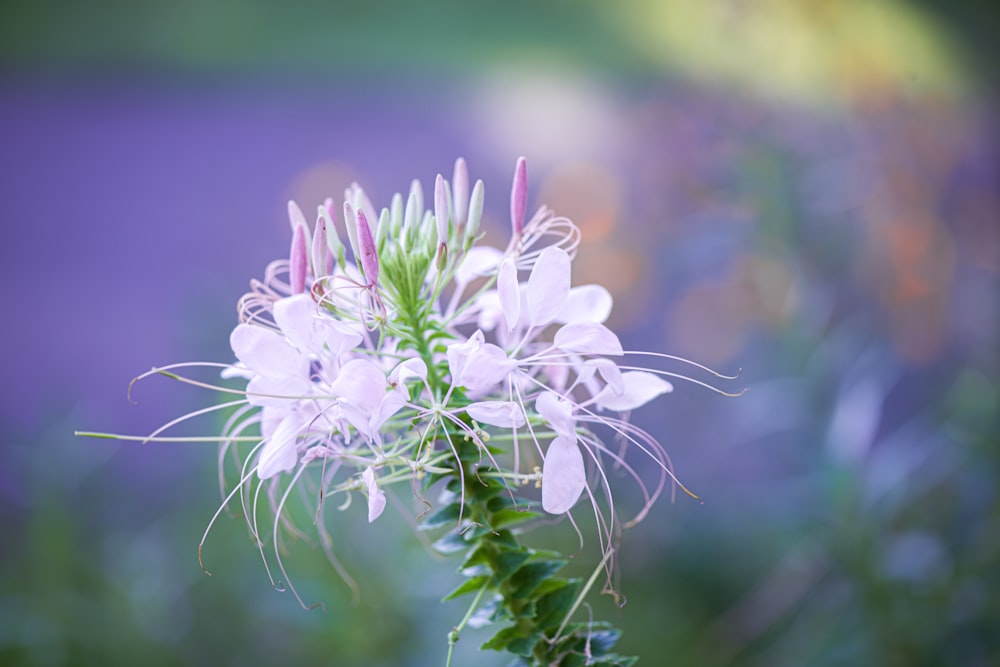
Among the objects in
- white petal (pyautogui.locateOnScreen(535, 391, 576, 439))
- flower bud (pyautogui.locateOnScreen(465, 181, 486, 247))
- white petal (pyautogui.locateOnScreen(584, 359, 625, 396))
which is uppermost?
flower bud (pyautogui.locateOnScreen(465, 181, 486, 247))

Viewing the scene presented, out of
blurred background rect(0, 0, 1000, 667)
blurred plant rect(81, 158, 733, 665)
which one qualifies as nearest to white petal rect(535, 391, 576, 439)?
blurred plant rect(81, 158, 733, 665)

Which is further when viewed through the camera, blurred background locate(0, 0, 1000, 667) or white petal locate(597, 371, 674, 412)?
blurred background locate(0, 0, 1000, 667)

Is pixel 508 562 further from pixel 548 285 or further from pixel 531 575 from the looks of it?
pixel 548 285

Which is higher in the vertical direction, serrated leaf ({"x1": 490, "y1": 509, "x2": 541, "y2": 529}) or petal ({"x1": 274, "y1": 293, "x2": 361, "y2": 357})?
petal ({"x1": 274, "y1": 293, "x2": 361, "y2": 357})

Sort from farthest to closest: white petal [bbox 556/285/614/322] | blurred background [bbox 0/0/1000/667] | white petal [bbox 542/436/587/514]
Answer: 1. blurred background [bbox 0/0/1000/667]
2. white petal [bbox 556/285/614/322]
3. white petal [bbox 542/436/587/514]

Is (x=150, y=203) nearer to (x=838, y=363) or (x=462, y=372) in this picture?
(x=838, y=363)

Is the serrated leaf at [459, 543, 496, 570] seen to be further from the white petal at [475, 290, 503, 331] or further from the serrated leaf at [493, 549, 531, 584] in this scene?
the white petal at [475, 290, 503, 331]

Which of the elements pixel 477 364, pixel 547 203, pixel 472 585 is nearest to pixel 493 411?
pixel 477 364

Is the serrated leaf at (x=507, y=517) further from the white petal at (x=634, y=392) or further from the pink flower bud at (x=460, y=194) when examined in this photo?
the pink flower bud at (x=460, y=194)
